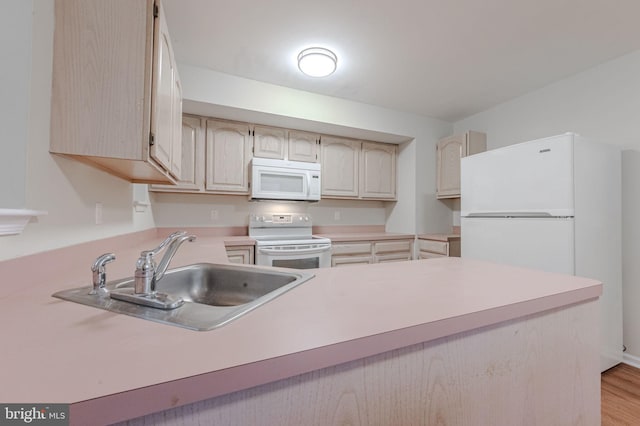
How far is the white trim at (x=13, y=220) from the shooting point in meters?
0.70

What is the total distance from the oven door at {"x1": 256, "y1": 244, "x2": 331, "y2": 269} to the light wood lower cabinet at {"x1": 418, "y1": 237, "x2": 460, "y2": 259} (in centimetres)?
126

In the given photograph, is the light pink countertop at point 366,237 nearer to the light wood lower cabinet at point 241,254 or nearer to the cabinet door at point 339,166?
the cabinet door at point 339,166

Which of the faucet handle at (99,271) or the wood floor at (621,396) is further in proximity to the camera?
the wood floor at (621,396)

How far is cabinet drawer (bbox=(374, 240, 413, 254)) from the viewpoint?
3.27 m

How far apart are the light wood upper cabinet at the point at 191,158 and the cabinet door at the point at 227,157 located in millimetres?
63

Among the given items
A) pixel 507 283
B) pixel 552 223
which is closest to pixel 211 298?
pixel 507 283

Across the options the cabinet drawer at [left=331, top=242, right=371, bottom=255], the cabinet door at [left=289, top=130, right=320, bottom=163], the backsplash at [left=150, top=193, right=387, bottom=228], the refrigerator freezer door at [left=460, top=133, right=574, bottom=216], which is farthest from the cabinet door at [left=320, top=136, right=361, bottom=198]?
the refrigerator freezer door at [left=460, top=133, right=574, bottom=216]

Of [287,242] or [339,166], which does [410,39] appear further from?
[287,242]

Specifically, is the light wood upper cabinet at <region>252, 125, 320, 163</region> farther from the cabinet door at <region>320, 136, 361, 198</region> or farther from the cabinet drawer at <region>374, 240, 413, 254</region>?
the cabinet drawer at <region>374, 240, 413, 254</region>

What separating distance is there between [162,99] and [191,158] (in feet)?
4.86

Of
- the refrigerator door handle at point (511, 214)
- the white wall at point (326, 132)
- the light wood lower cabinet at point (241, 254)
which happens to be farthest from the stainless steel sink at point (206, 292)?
the refrigerator door handle at point (511, 214)

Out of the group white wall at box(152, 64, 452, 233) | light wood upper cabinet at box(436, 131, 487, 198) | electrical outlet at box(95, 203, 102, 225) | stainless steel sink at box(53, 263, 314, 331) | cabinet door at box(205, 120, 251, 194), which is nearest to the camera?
stainless steel sink at box(53, 263, 314, 331)

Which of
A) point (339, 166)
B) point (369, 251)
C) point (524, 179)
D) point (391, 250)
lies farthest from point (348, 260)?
point (524, 179)

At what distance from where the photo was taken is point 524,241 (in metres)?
2.11
